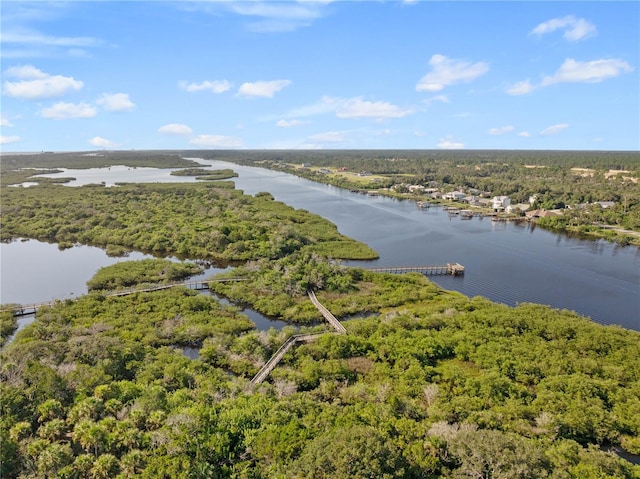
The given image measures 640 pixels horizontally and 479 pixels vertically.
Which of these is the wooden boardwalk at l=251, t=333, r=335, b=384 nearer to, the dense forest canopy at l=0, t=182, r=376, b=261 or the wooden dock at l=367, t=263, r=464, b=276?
the wooden dock at l=367, t=263, r=464, b=276

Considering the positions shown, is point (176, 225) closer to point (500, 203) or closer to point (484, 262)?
point (484, 262)

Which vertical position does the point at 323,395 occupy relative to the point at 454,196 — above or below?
below

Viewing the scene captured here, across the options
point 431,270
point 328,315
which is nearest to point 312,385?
point 328,315

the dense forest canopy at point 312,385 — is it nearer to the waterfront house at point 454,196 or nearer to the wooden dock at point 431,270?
the wooden dock at point 431,270

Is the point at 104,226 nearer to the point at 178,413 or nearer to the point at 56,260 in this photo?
the point at 56,260

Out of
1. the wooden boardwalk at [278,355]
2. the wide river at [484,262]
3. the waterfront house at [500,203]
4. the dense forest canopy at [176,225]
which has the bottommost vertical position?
the wooden boardwalk at [278,355]

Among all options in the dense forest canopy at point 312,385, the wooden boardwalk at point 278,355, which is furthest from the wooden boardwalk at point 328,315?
the wooden boardwalk at point 278,355

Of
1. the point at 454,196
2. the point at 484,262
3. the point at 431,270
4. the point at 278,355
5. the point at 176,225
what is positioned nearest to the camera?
the point at 278,355

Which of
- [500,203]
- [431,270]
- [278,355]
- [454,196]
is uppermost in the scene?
[454,196]

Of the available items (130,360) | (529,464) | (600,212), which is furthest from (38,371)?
(600,212)
